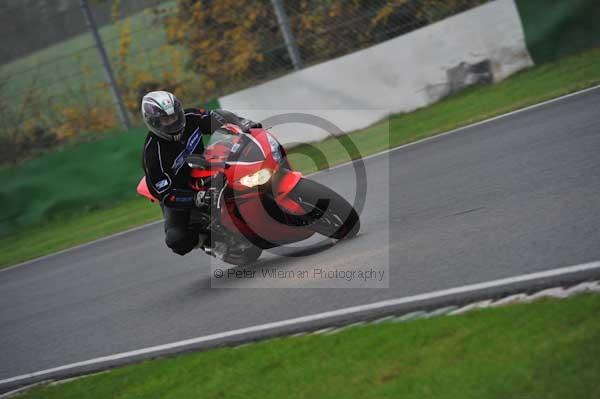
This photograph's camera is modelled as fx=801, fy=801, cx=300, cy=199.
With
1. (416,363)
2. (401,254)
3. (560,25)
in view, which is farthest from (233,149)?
(560,25)

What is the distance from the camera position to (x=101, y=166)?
52.5ft

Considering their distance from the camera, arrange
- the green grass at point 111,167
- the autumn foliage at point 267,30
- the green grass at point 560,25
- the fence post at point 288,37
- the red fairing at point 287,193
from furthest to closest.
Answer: the fence post at point 288,37
the autumn foliage at point 267,30
the green grass at point 560,25
the green grass at point 111,167
the red fairing at point 287,193

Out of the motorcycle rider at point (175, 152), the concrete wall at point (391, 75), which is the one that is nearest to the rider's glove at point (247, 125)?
the motorcycle rider at point (175, 152)

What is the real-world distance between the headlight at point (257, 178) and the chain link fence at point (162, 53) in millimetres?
9130

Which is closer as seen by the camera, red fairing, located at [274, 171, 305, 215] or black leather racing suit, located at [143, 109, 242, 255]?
red fairing, located at [274, 171, 305, 215]

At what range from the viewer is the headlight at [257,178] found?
687 cm

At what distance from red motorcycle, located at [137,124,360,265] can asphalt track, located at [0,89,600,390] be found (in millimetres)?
356

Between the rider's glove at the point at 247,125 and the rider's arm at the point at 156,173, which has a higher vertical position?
the rider's glove at the point at 247,125

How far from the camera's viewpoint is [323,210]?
722 cm

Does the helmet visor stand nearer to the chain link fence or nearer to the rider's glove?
the rider's glove

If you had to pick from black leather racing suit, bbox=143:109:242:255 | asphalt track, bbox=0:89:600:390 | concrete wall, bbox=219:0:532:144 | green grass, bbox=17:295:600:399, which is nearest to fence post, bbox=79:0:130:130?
concrete wall, bbox=219:0:532:144

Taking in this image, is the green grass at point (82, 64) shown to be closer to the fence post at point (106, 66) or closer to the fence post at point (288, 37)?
the fence post at point (106, 66)

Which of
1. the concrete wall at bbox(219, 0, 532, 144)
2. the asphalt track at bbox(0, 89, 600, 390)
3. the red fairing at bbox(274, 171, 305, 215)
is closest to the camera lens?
the asphalt track at bbox(0, 89, 600, 390)

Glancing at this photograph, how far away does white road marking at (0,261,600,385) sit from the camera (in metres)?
5.06
